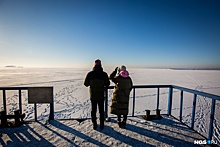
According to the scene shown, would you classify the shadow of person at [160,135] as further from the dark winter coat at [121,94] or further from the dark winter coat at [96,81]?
the dark winter coat at [96,81]

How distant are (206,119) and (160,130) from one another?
155 inches

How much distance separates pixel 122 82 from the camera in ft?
10.1

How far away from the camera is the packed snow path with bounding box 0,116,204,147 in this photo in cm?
258

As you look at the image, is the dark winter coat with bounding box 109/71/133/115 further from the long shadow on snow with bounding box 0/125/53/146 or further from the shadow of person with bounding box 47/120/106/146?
the long shadow on snow with bounding box 0/125/53/146

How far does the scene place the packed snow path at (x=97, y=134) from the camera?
2.58m

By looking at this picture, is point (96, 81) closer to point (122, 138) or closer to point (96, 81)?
point (96, 81)

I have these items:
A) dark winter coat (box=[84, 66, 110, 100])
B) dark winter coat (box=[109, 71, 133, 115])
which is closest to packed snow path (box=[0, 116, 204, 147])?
dark winter coat (box=[109, 71, 133, 115])

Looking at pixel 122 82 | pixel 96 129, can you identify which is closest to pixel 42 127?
pixel 96 129

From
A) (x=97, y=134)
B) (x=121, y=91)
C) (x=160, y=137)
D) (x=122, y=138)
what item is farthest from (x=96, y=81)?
(x=160, y=137)

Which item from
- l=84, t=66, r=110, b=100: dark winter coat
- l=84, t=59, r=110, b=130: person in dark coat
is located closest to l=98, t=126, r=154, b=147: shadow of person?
l=84, t=59, r=110, b=130: person in dark coat

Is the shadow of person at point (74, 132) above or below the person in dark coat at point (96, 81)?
below

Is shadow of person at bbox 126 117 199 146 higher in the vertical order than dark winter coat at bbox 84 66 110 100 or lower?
lower

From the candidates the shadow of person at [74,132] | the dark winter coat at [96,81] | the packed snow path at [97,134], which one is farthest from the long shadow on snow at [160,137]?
the dark winter coat at [96,81]

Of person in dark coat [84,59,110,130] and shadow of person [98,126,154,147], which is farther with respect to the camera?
person in dark coat [84,59,110,130]
